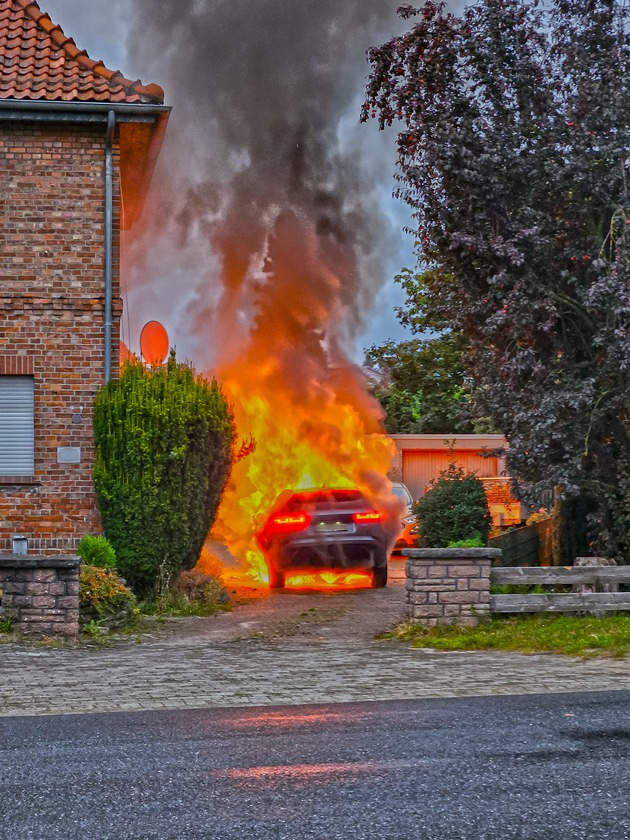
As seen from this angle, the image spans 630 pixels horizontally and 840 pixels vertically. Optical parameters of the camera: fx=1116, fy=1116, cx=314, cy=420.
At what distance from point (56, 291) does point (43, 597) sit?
4.88 metres

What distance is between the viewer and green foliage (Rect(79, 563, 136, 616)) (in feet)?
38.5

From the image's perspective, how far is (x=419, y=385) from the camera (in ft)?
123

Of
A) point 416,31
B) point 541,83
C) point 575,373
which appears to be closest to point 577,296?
point 575,373

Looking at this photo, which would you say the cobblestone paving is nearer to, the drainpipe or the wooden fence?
the wooden fence

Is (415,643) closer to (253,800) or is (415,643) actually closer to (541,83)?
(253,800)

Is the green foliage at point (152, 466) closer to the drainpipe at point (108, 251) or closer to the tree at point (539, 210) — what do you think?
the drainpipe at point (108, 251)

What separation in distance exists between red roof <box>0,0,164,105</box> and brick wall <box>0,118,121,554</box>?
0.48 metres

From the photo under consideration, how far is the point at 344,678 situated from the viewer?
29.8ft

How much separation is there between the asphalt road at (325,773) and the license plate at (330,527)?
802 centimetres

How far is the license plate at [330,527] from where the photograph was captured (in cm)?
1585

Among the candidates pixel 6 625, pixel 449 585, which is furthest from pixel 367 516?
pixel 6 625

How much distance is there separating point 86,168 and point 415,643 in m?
7.72

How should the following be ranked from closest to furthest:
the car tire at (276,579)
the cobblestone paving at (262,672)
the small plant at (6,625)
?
the cobblestone paving at (262,672) → the small plant at (6,625) → the car tire at (276,579)

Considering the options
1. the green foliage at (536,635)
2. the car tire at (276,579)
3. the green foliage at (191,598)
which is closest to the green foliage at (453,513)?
the car tire at (276,579)
